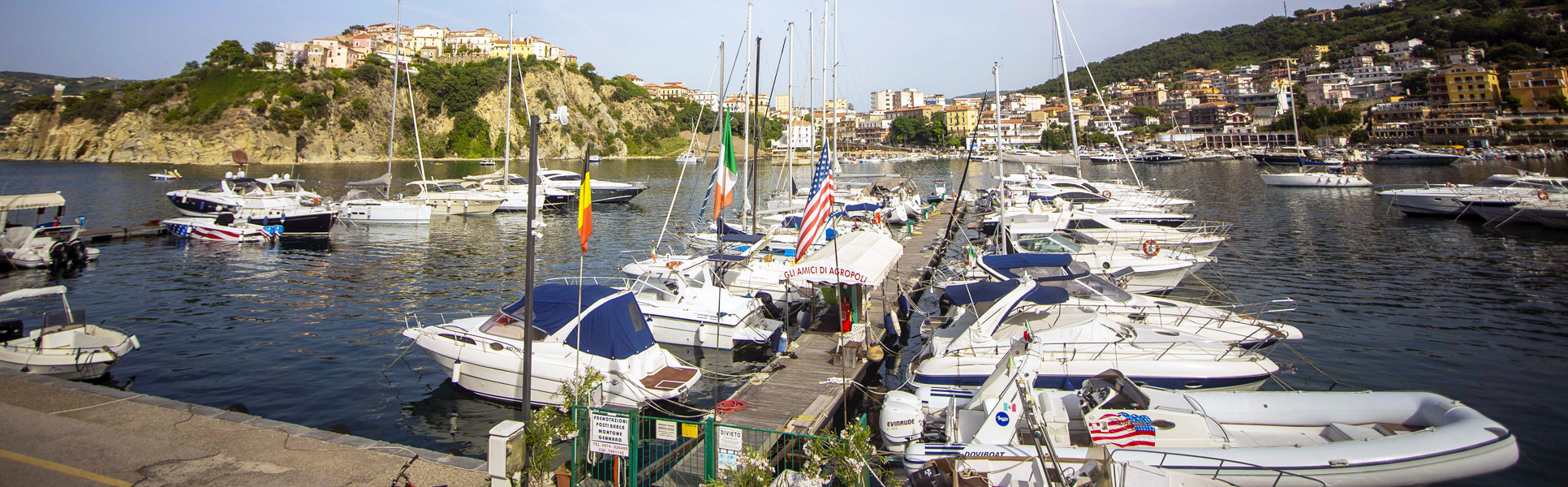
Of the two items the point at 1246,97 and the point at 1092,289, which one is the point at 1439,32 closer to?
the point at 1246,97

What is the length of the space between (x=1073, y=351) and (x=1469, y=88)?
13367 cm

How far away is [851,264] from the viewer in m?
14.4

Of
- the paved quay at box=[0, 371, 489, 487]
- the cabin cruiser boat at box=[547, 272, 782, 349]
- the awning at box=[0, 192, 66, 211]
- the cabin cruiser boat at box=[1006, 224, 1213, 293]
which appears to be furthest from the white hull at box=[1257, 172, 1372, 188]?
the awning at box=[0, 192, 66, 211]

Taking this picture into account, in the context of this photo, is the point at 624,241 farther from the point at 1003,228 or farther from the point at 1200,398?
the point at 1200,398

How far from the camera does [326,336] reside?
56.4 ft

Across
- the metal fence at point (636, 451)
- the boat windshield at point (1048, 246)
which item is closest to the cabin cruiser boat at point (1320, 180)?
the boat windshield at point (1048, 246)

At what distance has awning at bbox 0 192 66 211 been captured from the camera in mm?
24297

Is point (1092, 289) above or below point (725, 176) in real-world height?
below

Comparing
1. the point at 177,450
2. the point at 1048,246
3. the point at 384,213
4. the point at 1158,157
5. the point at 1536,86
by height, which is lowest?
the point at 177,450

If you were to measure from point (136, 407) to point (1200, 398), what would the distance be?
13945 mm

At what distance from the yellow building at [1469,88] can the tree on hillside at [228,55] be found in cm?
18229

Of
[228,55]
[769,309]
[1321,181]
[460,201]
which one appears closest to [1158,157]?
[1321,181]

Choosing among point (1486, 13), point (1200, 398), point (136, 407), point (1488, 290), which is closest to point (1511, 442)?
point (1200, 398)

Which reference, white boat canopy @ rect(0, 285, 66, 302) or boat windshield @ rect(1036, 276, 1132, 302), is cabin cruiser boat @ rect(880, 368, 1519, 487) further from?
white boat canopy @ rect(0, 285, 66, 302)
